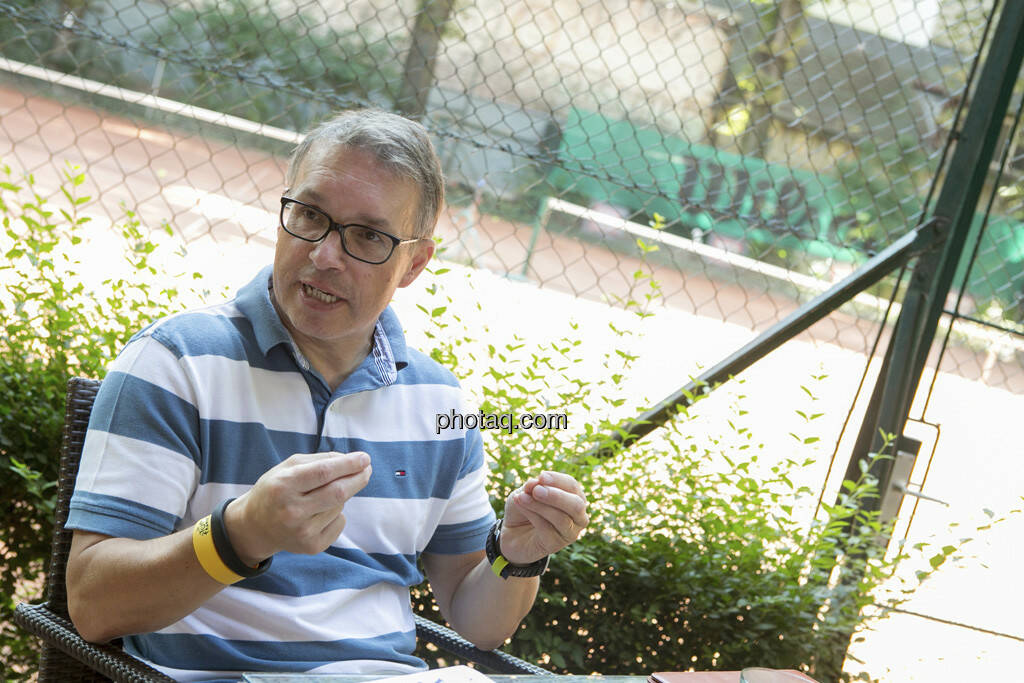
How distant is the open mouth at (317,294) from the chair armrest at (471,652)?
0.67m

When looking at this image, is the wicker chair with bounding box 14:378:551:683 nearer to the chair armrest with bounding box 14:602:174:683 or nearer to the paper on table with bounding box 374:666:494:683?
the chair armrest with bounding box 14:602:174:683

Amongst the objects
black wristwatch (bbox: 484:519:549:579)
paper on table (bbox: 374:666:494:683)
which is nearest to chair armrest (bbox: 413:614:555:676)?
black wristwatch (bbox: 484:519:549:579)

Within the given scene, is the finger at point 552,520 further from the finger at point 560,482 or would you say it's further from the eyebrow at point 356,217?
the eyebrow at point 356,217

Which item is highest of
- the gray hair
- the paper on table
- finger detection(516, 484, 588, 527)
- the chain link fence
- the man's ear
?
the chain link fence

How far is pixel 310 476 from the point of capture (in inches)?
45.9

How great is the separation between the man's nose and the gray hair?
15 cm

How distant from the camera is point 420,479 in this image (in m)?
1.71

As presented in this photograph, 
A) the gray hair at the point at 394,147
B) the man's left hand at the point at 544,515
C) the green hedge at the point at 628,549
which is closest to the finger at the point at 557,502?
the man's left hand at the point at 544,515

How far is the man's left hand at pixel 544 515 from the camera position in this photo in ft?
4.99

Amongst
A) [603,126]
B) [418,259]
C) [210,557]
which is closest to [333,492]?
[210,557]

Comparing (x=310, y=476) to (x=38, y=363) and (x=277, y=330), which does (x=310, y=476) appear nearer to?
(x=277, y=330)

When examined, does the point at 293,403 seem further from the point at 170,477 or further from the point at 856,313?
the point at 856,313

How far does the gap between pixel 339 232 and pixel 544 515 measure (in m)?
0.56

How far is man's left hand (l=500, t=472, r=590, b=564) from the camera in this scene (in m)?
1.52
